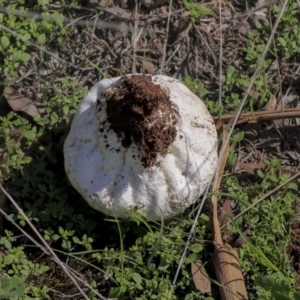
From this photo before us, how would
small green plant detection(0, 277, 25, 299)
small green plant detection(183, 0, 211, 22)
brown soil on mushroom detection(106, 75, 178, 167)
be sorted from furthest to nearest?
1. small green plant detection(183, 0, 211, 22)
2. small green plant detection(0, 277, 25, 299)
3. brown soil on mushroom detection(106, 75, 178, 167)

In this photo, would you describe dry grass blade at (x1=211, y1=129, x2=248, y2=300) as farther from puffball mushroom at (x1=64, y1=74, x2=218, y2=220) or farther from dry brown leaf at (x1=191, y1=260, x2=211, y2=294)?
puffball mushroom at (x1=64, y1=74, x2=218, y2=220)

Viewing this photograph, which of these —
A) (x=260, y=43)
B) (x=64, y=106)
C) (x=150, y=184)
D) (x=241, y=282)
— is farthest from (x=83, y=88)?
(x=241, y=282)

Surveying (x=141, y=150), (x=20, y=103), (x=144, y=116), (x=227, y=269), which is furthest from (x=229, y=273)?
(x=20, y=103)

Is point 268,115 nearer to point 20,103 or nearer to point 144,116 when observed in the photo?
point 144,116

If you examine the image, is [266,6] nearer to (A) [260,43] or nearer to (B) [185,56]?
(A) [260,43]

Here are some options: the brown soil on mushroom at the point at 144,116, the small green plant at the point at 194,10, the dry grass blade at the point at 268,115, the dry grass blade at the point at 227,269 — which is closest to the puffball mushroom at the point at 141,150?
the brown soil on mushroom at the point at 144,116

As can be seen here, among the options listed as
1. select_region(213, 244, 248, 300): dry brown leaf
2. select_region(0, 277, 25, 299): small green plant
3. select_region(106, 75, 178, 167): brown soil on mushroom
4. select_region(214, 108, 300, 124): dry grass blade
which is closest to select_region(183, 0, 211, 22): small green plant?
select_region(214, 108, 300, 124): dry grass blade
